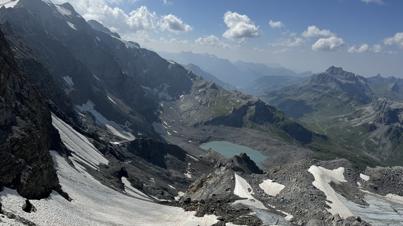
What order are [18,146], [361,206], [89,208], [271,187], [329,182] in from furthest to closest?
[329,182]
[271,187]
[361,206]
[89,208]
[18,146]

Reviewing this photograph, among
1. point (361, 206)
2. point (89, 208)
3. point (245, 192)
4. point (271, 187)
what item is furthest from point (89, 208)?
point (361, 206)

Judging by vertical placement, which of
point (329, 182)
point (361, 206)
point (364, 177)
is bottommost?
point (361, 206)

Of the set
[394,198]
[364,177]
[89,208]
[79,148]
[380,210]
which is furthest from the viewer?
[79,148]

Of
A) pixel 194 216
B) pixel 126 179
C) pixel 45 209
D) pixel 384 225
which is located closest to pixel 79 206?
pixel 45 209

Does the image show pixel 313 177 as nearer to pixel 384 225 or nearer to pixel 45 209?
pixel 384 225

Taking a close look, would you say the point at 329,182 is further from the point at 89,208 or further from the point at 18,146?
the point at 18,146

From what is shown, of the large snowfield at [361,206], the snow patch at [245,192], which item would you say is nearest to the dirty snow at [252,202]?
the snow patch at [245,192]
